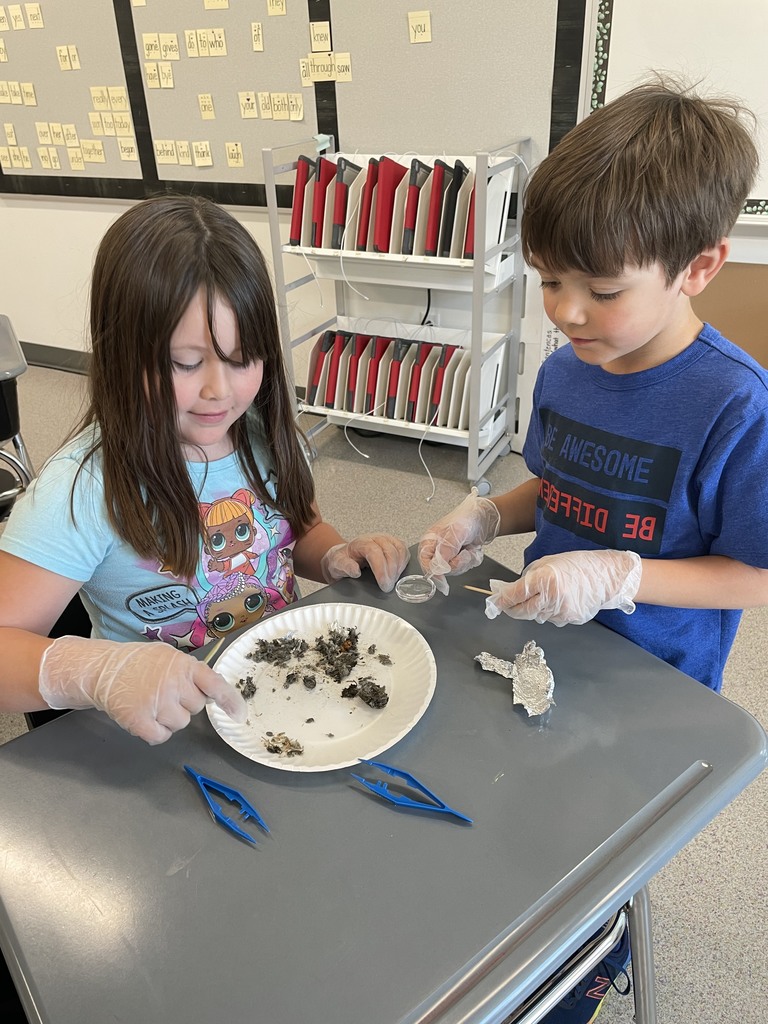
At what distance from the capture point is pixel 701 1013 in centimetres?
120

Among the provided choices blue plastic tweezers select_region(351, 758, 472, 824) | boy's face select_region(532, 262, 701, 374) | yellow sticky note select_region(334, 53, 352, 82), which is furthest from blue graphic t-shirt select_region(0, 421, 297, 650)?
yellow sticky note select_region(334, 53, 352, 82)

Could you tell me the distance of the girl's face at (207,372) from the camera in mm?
854

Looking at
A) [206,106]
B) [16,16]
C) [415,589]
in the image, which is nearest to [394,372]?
[206,106]

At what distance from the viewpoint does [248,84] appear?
112 inches

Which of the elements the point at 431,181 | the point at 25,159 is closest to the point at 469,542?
the point at 431,181

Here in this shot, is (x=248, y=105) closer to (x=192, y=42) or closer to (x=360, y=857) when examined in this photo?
(x=192, y=42)

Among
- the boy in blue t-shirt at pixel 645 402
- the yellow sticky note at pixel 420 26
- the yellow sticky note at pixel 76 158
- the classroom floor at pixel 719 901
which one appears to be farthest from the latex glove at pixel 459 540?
the yellow sticky note at pixel 76 158

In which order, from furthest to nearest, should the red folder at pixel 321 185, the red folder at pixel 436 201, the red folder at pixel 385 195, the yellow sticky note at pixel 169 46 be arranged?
the yellow sticky note at pixel 169 46
the red folder at pixel 321 185
the red folder at pixel 385 195
the red folder at pixel 436 201

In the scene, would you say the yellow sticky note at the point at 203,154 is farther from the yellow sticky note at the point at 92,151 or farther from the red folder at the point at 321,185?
the red folder at the point at 321,185

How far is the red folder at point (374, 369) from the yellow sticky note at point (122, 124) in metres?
1.55

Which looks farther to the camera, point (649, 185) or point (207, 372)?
point (207, 372)

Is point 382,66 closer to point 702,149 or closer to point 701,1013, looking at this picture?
point 702,149

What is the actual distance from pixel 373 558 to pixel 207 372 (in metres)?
0.33

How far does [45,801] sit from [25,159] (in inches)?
155
